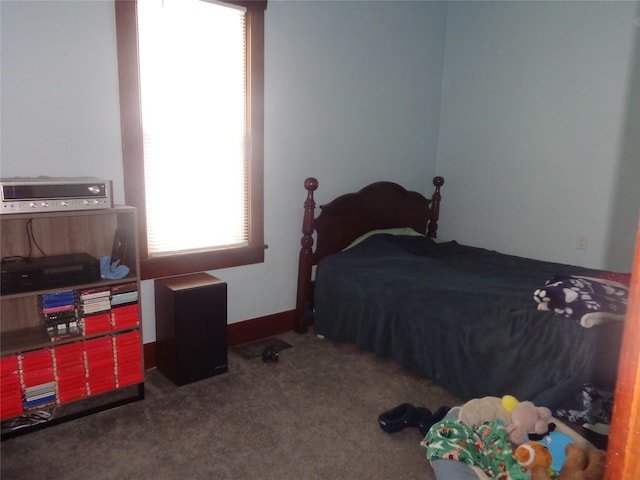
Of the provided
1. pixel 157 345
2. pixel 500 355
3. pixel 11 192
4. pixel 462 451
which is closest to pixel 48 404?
pixel 157 345

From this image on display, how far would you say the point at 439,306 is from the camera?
2.62 m

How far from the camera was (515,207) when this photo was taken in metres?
3.87

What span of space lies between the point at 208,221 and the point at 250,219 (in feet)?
1.05

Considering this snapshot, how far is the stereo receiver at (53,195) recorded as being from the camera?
1.99 meters

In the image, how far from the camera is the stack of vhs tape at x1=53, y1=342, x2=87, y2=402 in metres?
2.26

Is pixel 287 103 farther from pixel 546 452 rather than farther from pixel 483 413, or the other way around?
pixel 546 452

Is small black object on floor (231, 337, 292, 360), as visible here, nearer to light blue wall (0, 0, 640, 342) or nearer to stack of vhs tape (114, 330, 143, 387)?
light blue wall (0, 0, 640, 342)

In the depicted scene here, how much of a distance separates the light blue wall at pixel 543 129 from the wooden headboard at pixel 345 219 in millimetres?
624

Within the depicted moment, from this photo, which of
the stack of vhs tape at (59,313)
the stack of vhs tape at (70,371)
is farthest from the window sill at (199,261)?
the stack of vhs tape at (70,371)

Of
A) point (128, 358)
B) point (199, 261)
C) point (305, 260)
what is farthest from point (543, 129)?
point (128, 358)

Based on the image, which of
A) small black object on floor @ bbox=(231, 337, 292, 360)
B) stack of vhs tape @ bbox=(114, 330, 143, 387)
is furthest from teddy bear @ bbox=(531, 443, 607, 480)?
stack of vhs tape @ bbox=(114, 330, 143, 387)

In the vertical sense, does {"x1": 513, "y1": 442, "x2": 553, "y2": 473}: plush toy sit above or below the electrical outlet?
below

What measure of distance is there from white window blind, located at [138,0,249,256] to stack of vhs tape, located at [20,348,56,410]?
0.87 meters

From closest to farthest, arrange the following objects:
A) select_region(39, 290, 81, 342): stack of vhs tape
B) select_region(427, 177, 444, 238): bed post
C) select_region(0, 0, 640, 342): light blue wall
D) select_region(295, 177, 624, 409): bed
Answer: select_region(295, 177, 624, 409): bed < select_region(39, 290, 81, 342): stack of vhs tape < select_region(0, 0, 640, 342): light blue wall < select_region(427, 177, 444, 238): bed post
